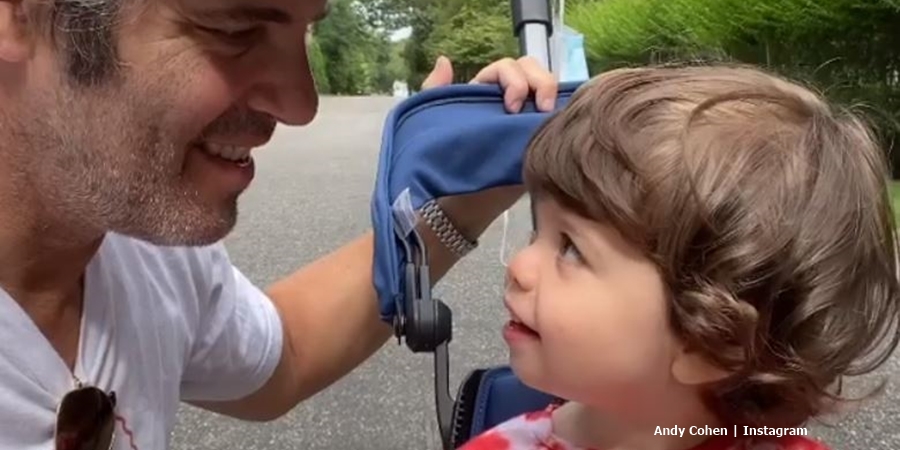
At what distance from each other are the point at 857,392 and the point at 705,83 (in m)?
0.45

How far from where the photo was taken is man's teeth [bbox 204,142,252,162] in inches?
58.3

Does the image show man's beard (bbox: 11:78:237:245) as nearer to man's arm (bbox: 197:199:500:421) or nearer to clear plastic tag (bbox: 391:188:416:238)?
clear plastic tag (bbox: 391:188:416:238)

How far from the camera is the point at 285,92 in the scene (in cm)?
146

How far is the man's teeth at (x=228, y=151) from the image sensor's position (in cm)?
148

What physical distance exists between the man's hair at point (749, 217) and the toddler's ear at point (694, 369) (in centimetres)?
1

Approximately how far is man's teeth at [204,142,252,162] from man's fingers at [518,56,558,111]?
37 centimetres

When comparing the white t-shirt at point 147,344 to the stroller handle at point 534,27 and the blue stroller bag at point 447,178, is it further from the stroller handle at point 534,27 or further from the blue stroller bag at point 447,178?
the stroller handle at point 534,27

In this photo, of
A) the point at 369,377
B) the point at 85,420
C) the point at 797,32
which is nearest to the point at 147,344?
the point at 85,420

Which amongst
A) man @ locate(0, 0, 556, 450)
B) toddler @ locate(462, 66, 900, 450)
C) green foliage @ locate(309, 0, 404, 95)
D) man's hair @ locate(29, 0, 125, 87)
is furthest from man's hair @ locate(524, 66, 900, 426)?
green foliage @ locate(309, 0, 404, 95)

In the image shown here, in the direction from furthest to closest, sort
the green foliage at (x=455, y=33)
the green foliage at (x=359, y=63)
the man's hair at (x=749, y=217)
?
1. the green foliage at (x=359, y=63)
2. the green foliage at (x=455, y=33)
3. the man's hair at (x=749, y=217)

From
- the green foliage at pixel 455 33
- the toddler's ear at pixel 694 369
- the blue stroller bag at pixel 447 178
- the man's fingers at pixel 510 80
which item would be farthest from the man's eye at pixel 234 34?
the green foliage at pixel 455 33

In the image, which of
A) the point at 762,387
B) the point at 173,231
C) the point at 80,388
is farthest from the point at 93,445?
the point at 762,387

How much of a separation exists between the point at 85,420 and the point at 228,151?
0.37 meters

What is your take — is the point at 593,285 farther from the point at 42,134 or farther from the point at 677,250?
the point at 42,134
